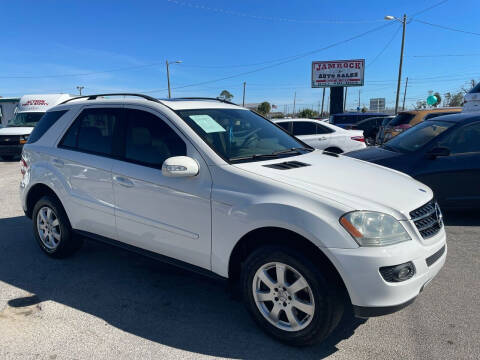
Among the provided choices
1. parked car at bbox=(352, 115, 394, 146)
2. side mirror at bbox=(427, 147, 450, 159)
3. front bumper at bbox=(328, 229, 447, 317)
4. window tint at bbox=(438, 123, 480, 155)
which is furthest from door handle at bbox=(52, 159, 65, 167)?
parked car at bbox=(352, 115, 394, 146)

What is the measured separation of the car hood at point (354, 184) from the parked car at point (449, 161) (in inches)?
88.8

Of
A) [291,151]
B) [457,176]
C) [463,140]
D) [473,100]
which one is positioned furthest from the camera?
[473,100]

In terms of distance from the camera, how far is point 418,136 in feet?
19.1

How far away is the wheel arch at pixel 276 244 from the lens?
250cm

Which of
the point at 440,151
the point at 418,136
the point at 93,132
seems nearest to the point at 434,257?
the point at 440,151

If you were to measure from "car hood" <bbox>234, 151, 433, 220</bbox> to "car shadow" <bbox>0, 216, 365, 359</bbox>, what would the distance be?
1.04m

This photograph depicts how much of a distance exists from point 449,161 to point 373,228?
11.9 feet

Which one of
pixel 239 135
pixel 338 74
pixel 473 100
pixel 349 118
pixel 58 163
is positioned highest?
pixel 338 74

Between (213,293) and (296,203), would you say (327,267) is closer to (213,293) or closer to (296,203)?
(296,203)

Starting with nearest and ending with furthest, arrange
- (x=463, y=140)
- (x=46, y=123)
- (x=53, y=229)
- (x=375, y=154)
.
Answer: (x=53, y=229)
(x=46, y=123)
(x=463, y=140)
(x=375, y=154)

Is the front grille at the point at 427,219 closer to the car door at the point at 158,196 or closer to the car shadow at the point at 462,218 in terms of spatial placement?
the car door at the point at 158,196

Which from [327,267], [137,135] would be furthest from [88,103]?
[327,267]

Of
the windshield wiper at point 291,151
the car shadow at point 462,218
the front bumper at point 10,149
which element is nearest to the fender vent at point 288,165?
the windshield wiper at point 291,151

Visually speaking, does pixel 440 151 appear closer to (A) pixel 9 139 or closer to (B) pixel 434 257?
(B) pixel 434 257
